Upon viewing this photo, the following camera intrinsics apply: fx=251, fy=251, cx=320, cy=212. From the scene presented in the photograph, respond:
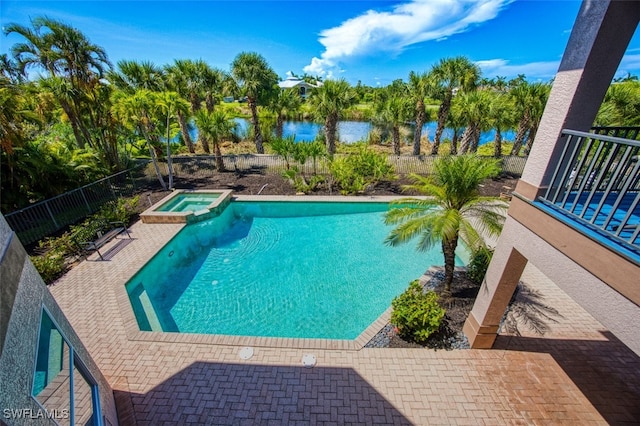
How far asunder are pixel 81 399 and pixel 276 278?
19.4ft

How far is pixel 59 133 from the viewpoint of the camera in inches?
719

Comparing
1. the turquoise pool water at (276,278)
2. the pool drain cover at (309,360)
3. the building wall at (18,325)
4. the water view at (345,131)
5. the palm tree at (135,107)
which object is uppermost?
the palm tree at (135,107)

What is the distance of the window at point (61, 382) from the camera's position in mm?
2860

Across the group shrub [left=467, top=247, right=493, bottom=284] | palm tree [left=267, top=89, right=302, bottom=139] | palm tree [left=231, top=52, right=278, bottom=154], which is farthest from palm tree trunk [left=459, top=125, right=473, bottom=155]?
palm tree [left=231, top=52, right=278, bottom=154]

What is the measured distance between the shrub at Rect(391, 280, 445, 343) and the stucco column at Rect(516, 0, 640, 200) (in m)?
3.75

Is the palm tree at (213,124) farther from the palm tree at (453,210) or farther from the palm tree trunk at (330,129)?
the palm tree at (453,210)

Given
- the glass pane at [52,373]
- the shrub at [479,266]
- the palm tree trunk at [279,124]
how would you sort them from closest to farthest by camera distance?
the glass pane at [52,373], the shrub at [479,266], the palm tree trunk at [279,124]

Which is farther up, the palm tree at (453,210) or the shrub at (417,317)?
the palm tree at (453,210)

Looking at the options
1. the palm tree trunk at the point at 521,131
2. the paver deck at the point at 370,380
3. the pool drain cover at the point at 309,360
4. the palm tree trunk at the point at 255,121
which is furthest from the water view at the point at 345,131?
the pool drain cover at the point at 309,360

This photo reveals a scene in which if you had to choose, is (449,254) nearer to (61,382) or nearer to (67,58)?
(61,382)

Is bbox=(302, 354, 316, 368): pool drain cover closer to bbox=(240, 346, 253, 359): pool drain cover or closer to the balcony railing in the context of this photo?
bbox=(240, 346, 253, 359): pool drain cover

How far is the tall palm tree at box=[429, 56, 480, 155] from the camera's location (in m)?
16.6

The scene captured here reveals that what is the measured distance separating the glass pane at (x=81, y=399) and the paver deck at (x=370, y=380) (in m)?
1.31

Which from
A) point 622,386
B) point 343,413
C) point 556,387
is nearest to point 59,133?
point 343,413
